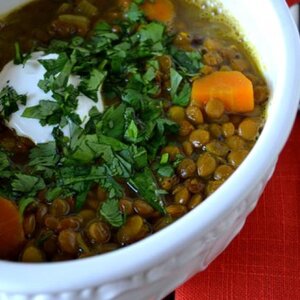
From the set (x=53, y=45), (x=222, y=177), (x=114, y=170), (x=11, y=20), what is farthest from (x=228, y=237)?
(x=11, y=20)

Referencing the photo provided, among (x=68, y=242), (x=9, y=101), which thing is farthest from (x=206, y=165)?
(x=9, y=101)

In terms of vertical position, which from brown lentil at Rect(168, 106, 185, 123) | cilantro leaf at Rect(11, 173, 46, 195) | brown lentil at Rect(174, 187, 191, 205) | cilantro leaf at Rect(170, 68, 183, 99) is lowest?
cilantro leaf at Rect(11, 173, 46, 195)

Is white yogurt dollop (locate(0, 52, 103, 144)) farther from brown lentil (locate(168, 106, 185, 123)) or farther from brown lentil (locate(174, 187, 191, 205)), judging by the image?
brown lentil (locate(174, 187, 191, 205))

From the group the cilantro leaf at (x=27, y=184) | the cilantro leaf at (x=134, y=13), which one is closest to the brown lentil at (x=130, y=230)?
the cilantro leaf at (x=27, y=184)

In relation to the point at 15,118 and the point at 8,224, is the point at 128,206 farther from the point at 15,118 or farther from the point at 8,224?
the point at 15,118

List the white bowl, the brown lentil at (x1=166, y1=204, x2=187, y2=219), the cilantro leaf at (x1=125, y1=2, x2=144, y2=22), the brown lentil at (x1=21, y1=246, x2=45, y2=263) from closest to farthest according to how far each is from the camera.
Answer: the white bowl → the brown lentil at (x1=21, y1=246, x2=45, y2=263) → the brown lentil at (x1=166, y1=204, x2=187, y2=219) → the cilantro leaf at (x1=125, y1=2, x2=144, y2=22)

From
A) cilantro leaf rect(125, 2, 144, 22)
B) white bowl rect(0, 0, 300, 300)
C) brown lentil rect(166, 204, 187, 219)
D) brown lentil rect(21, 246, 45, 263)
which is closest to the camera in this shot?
white bowl rect(0, 0, 300, 300)

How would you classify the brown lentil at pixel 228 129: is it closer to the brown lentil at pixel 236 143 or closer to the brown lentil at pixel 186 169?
the brown lentil at pixel 236 143

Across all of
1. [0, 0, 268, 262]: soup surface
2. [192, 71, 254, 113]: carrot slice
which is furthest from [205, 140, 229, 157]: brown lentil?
[192, 71, 254, 113]: carrot slice
